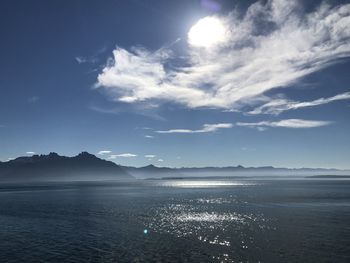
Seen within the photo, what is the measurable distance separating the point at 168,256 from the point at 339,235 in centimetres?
3105

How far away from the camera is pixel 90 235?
56.9 meters

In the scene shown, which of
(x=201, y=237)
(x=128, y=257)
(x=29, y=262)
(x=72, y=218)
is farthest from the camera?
(x=72, y=218)

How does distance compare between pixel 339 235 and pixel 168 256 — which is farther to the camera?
pixel 339 235

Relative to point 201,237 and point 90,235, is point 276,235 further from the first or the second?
point 90,235

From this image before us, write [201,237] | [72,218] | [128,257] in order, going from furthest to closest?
[72,218] → [201,237] → [128,257]

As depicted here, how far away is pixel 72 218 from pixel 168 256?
145 feet

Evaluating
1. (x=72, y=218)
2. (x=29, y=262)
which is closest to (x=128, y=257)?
(x=29, y=262)

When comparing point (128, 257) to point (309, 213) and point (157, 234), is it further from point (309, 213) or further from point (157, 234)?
point (309, 213)

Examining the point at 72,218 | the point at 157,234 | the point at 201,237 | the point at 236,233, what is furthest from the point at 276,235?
the point at 72,218

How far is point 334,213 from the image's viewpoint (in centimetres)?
8219

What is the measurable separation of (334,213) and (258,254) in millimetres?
49484

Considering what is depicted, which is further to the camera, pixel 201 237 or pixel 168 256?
pixel 201 237

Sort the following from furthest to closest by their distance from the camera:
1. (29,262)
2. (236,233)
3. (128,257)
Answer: (236,233)
(128,257)
(29,262)

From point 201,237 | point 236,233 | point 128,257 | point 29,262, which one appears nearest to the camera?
point 29,262
